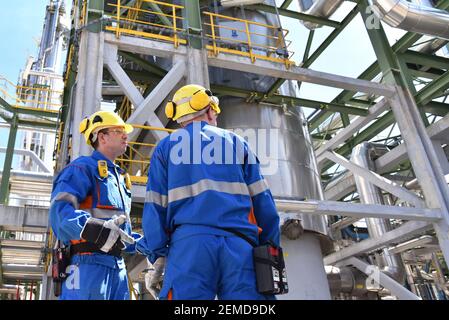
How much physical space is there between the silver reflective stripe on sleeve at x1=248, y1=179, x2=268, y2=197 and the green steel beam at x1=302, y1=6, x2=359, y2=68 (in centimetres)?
862

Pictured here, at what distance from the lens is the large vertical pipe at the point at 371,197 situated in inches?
418

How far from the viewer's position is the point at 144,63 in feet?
23.9

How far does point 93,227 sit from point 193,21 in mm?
5272

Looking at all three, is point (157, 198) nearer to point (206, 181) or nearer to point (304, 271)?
point (206, 181)

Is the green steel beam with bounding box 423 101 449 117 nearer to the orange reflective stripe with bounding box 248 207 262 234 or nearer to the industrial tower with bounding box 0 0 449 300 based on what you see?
the industrial tower with bounding box 0 0 449 300

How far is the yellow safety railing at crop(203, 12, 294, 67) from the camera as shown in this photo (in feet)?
23.6

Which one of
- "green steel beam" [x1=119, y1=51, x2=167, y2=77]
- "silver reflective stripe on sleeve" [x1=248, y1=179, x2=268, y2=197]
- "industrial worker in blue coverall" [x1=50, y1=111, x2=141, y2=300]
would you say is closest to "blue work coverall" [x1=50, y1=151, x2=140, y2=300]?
"industrial worker in blue coverall" [x1=50, y1=111, x2=141, y2=300]

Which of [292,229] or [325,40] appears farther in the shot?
[325,40]

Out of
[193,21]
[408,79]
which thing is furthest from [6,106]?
[408,79]

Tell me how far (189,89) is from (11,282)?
53.7ft

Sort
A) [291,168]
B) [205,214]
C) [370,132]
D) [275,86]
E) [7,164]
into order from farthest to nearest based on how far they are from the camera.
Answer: [7,164] < [370,132] < [275,86] < [291,168] < [205,214]

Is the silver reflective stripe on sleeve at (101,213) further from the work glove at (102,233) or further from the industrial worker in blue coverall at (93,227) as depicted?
the work glove at (102,233)
